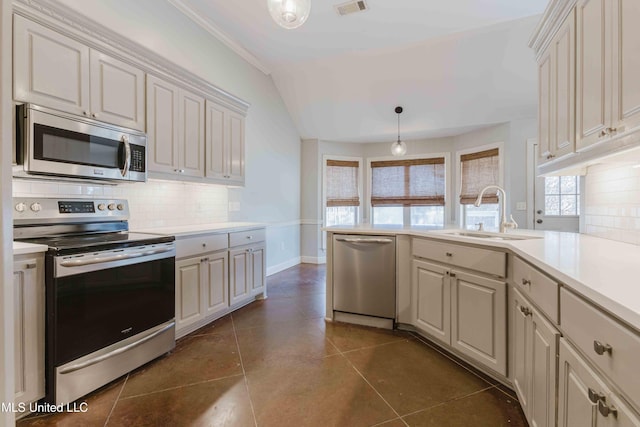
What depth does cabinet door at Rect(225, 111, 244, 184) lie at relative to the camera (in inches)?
139

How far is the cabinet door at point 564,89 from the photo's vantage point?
1.68 meters

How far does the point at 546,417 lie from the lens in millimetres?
1254

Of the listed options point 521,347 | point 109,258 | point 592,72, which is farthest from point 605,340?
point 109,258

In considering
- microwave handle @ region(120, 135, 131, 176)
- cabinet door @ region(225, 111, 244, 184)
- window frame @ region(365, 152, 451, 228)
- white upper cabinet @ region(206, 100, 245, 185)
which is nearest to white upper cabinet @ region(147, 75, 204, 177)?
white upper cabinet @ region(206, 100, 245, 185)

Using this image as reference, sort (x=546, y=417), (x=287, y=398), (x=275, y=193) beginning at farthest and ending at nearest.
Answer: (x=275, y=193)
(x=287, y=398)
(x=546, y=417)

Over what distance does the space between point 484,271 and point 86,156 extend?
276 cm

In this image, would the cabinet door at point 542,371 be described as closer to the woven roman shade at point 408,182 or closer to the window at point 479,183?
the window at point 479,183

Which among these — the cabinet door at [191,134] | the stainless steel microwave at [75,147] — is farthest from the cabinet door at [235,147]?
the stainless steel microwave at [75,147]

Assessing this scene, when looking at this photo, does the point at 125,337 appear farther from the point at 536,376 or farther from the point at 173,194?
the point at 536,376

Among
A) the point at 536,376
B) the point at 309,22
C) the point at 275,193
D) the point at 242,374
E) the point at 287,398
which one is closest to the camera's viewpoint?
the point at 536,376

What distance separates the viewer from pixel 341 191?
6.29m

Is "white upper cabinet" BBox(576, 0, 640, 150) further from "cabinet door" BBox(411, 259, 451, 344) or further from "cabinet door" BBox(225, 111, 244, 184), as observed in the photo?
"cabinet door" BBox(225, 111, 244, 184)

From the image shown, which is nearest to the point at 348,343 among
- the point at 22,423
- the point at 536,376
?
the point at 536,376

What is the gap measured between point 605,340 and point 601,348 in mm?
29
